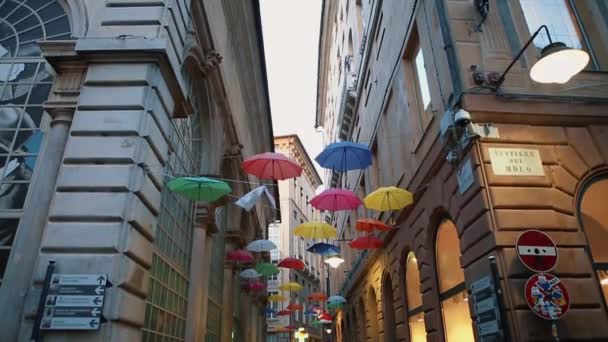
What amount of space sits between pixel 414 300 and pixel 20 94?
1089 cm

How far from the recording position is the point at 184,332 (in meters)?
11.2

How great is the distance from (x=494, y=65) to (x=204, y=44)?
7.41 meters

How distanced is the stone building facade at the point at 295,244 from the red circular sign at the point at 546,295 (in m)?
33.4

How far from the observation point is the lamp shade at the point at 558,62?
18.9 ft

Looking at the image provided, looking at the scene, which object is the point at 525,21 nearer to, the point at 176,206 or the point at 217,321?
the point at 176,206

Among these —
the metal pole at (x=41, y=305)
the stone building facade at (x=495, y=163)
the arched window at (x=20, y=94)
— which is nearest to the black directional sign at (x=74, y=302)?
the metal pole at (x=41, y=305)

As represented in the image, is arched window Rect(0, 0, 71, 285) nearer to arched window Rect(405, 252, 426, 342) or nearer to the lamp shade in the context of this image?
the lamp shade

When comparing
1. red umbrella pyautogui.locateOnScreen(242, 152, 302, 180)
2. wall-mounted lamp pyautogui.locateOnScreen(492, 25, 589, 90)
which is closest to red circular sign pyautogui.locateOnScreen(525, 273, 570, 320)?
wall-mounted lamp pyautogui.locateOnScreen(492, 25, 589, 90)

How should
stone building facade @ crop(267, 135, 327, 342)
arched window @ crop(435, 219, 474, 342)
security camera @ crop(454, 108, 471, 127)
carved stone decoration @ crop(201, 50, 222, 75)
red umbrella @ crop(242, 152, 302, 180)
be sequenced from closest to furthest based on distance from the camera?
security camera @ crop(454, 108, 471, 127) < arched window @ crop(435, 219, 474, 342) < red umbrella @ crop(242, 152, 302, 180) < carved stone decoration @ crop(201, 50, 222, 75) < stone building facade @ crop(267, 135, 327, 342)

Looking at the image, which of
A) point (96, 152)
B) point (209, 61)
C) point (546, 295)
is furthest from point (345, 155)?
point (96, 152)

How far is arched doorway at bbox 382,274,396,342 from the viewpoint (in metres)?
14.6

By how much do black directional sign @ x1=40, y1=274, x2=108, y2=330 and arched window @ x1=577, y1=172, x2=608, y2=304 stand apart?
784 cm

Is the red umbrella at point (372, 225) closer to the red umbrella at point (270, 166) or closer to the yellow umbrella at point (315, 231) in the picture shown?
the yellow umbrella at point (315, 231)

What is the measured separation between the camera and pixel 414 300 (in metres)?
12.0
